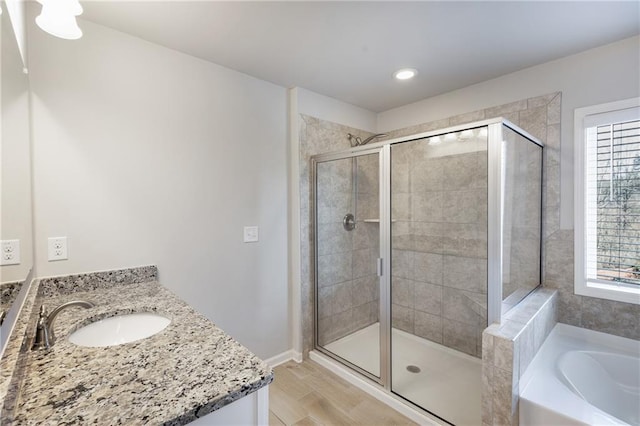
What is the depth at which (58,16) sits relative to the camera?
1.06 meters

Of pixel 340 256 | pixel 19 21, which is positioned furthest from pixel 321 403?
pixel 19 21

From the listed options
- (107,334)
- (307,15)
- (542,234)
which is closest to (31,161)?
(107,334)

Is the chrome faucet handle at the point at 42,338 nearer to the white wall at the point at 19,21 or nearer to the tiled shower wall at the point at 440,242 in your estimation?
the white wall at the point at 19,21

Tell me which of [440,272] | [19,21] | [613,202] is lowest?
[440,272]

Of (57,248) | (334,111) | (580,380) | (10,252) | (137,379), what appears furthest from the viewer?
(334,111)

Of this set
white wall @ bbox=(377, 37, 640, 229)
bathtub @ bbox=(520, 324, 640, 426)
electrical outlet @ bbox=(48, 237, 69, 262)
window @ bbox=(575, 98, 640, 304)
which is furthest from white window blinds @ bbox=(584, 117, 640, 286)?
electrical outlet @ bbox=(48, 237, 69, 262)

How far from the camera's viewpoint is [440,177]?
2445 millimetres

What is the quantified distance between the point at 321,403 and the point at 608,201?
2393 millimetres

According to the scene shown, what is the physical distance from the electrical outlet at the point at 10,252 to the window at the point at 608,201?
3002 mm

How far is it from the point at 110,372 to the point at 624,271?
9.28ft

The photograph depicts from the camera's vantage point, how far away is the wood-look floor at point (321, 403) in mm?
1841

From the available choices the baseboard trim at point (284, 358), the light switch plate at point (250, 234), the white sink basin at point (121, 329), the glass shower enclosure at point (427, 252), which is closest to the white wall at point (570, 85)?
the glass shower enclosure at point (427, 252)

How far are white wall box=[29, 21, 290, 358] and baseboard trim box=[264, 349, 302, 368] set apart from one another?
2.2 inches

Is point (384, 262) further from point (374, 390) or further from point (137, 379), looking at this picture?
point (137, 379)
